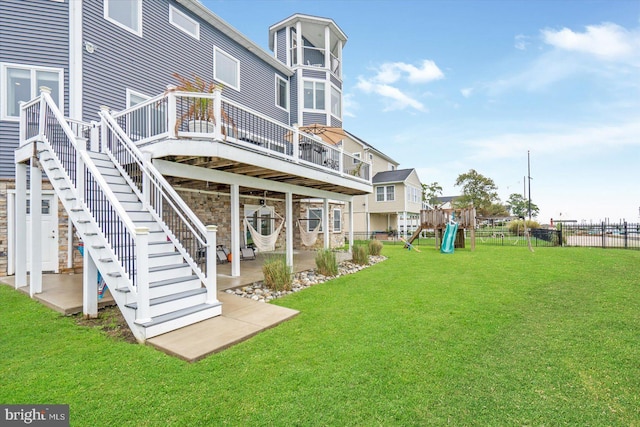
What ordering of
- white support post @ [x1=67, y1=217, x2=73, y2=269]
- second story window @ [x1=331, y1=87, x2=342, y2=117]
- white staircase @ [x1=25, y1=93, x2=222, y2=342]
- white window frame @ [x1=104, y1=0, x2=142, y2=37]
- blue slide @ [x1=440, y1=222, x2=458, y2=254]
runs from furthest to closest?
second story window @ [x1=331, y1=87, x2=342, y2=117] < blue slide @ [x1=440, y1=222, x2=458, y2=254] < white window frame @ [x1=104, y1=0, x2=142, y2=37] < white support post @ [x1=67, y1=217, x2=73, y2=269] < white staircase @ [x1=25, y1=93, x2=222, y2=342]

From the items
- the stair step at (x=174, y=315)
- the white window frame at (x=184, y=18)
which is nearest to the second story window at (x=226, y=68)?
the white window frame at (x=184, y=18)

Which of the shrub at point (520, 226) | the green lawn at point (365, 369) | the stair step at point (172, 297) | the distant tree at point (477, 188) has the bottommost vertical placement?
the green lawn at point (365, 369)

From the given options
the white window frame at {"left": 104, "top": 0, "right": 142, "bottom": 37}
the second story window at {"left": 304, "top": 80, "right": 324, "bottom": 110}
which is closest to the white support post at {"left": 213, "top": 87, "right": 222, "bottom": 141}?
the white window frame at {"left": 104, "top": 0, "right": 142, "bottom": 37}

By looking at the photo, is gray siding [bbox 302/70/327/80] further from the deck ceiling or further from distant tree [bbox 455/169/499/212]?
distant tree [bbox 455/169/499/212]

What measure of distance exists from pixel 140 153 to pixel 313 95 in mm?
10588

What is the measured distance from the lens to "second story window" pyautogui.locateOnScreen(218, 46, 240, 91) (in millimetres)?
11180

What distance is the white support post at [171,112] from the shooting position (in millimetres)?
5365

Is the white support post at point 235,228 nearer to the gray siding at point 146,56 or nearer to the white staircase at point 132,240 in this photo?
the white staircase at point 132,240

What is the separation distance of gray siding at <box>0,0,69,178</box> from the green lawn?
14.2 ft

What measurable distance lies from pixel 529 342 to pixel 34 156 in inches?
331

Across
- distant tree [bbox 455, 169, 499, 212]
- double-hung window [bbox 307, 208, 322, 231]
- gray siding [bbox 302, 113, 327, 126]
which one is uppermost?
gray siding [bbox 302, 113, 327, 126]

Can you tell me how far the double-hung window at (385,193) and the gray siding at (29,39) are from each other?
1987 cm

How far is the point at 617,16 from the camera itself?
10117mm

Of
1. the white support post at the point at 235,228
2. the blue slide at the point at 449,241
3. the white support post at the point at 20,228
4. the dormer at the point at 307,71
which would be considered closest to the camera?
the white support post at the point at 20,228
